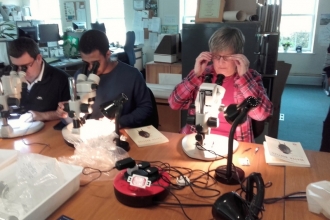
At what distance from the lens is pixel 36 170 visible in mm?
979

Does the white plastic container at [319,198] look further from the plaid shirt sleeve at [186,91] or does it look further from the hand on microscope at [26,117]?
the hand on microscope at [26,117]

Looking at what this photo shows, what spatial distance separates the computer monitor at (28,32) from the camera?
14.1 ft

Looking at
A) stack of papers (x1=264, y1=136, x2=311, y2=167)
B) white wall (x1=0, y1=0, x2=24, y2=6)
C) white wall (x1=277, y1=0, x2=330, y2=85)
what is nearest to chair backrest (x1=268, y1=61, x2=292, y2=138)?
stack of papers (x1=264, y1=136, x2=311, y2=167)

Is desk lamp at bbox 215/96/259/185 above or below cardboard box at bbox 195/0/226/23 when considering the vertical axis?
below

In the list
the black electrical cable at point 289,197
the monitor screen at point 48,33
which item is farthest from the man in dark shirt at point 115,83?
the monitor screen at point 48,33

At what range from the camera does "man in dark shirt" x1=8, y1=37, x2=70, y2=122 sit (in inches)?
73.3

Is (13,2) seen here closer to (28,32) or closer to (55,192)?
(28,32)

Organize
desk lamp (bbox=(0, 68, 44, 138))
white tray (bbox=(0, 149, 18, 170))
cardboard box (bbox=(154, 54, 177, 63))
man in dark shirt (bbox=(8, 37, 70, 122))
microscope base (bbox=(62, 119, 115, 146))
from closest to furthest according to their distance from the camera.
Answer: white tray (bbox=(0, 149, 18, 170)) < microscope base (bbox=(62, 119, 115, 146)) < desk lamp (bbox=(0, 68, 44, 138)) < man in dark shirt (bbox=(8, 37, 70, 122)) < cardboard box (bbox=(154, 54, 177, 63))

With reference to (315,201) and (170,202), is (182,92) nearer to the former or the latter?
(170,202)

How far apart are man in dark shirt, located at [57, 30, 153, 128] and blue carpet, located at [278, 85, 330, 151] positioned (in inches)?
79.0

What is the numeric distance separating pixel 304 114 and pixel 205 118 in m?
3.56

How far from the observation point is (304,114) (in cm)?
424

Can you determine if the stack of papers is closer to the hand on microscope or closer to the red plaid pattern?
the red plaid pattern

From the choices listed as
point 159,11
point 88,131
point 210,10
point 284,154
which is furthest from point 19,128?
point 159,11
